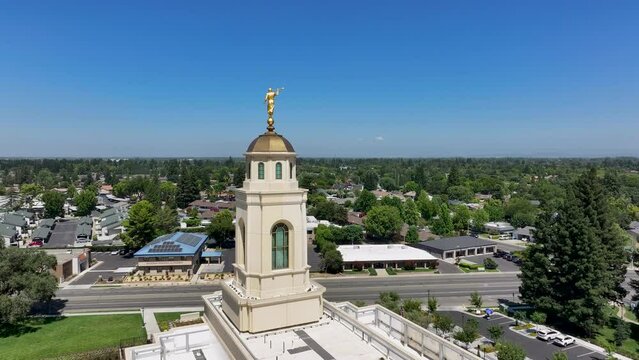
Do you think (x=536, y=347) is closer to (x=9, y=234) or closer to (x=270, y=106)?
(x=270, y=106)

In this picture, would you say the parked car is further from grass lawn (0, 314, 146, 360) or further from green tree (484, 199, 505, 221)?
grass lawn (0, 314, 146, 360)

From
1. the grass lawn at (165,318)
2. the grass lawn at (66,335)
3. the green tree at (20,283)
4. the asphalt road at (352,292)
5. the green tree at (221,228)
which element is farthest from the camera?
the green tree at (221,228)

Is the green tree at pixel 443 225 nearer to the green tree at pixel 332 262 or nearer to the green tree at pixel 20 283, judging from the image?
the green tree at pixel 332 262

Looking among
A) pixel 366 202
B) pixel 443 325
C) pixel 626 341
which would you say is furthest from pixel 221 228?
pixel 626 341

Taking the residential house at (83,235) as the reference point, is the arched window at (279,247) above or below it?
above

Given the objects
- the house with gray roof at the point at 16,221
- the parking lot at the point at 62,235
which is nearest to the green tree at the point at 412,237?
the parking lot at the point at 62,235

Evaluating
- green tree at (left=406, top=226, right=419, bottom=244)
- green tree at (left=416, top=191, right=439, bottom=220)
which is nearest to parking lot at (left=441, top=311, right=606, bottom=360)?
green tree at (left=406, top=226, right=419, bottom=244)
